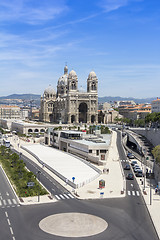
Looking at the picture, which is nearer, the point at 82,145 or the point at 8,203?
the point at 8,203

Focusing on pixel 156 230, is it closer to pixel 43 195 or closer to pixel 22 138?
pixel 43 195

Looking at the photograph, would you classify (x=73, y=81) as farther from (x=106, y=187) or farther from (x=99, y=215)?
(x=99, y=215)

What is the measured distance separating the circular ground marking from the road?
714 mm

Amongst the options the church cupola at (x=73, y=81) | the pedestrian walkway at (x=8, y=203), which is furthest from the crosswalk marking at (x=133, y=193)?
the church cupola at (x=73, y=81)

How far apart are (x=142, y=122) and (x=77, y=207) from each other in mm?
137209

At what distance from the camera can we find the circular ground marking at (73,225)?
107ft

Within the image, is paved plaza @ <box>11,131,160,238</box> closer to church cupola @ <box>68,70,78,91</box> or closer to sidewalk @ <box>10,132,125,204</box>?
sidewalk @ <box>10,132,125,204</box>

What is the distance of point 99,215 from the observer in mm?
38156

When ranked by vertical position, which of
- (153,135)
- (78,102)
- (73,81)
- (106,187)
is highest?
(73,81)

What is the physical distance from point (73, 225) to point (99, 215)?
182 inches

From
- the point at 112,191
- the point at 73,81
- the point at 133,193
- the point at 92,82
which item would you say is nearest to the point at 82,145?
the point at 112,191

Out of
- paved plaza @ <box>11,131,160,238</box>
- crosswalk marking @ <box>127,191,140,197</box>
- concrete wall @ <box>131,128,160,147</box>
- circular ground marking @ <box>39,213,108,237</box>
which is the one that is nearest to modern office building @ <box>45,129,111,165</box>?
paved plaza @ <box>11,131,160,238</box>

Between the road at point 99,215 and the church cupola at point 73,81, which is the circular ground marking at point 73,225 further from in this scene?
the church cupola at point 73,81

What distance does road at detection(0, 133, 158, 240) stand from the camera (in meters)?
32.0
